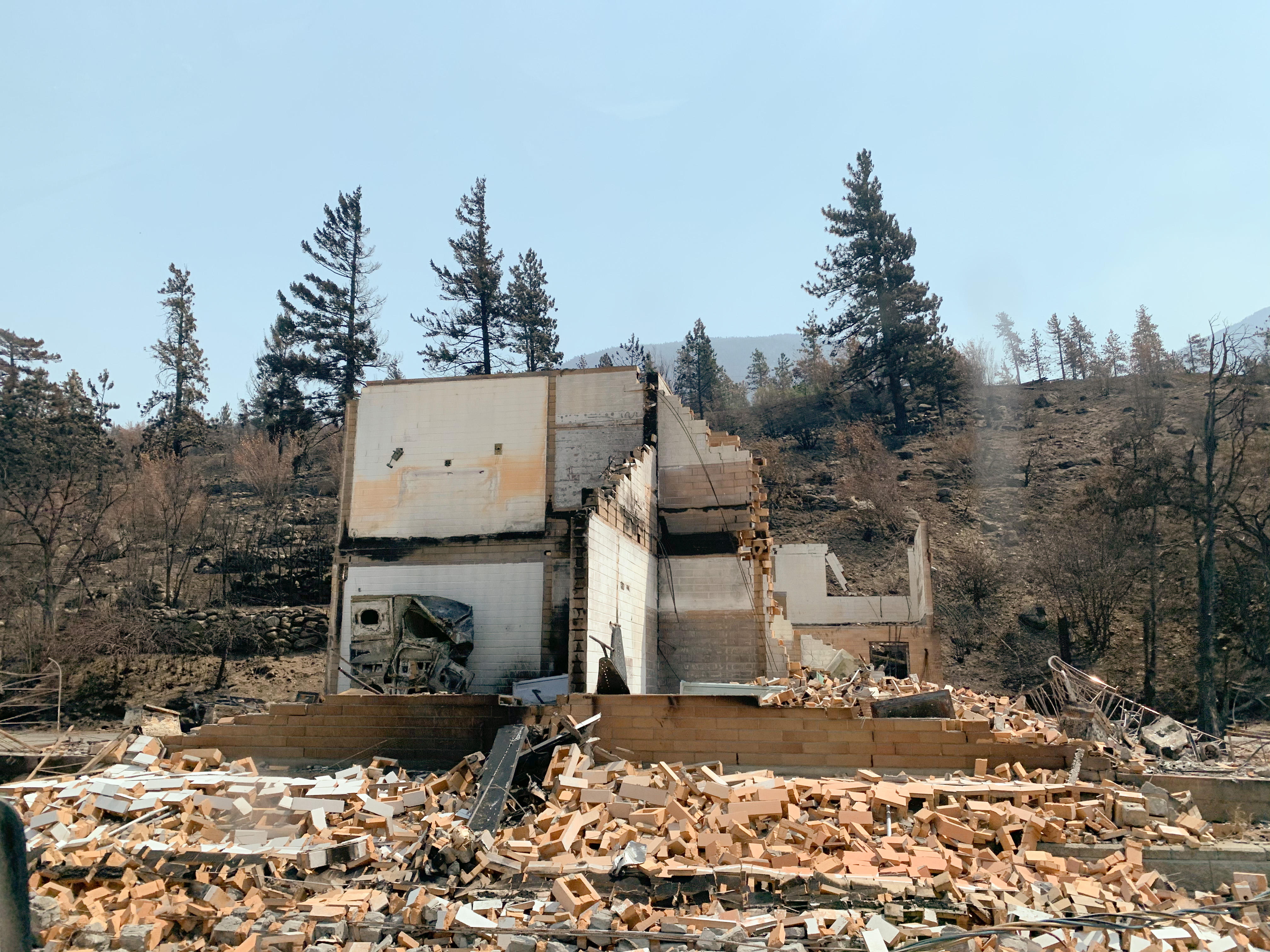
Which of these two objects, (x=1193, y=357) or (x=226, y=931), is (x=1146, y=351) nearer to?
(x=1193, y=357)

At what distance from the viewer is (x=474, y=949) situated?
301 inches

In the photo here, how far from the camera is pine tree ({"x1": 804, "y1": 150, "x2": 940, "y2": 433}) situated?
5006 cm

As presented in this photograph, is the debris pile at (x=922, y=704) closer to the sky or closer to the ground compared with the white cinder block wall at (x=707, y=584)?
closer to the ground

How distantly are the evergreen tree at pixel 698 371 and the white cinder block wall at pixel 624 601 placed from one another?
47.0m

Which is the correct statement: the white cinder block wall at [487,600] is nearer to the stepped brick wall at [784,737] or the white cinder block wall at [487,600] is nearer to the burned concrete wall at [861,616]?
the stepped brick wall at [784,737]

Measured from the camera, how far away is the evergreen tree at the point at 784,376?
221ft

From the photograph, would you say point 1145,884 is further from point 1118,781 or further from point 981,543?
point 981,543

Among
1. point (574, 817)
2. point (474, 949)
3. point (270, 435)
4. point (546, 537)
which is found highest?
point (270, 435)

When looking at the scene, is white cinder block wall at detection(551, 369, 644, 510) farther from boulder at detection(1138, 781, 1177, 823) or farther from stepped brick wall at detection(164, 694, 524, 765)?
boulder at detection(1138, 781, 1177, 823)

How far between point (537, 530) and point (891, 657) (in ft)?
43.5

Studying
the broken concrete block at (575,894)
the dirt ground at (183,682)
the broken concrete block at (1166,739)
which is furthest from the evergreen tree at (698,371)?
the broken concrete block at (575,894)

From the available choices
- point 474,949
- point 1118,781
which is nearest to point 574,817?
point 474,949

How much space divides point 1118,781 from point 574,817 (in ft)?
22.5

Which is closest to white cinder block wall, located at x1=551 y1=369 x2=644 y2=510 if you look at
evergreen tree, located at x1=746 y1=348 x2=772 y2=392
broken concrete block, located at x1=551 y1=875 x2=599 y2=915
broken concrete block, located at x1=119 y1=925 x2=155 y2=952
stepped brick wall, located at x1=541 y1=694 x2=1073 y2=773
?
stepped brick wall, located at x1=541 y1=694 x2=1073 y2=773
